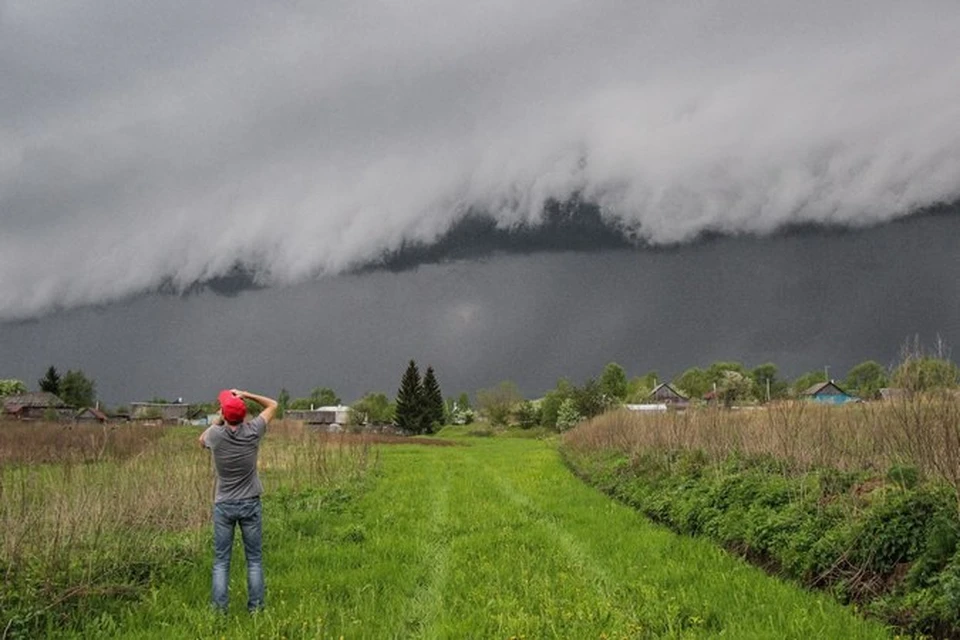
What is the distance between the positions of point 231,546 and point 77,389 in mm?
132150

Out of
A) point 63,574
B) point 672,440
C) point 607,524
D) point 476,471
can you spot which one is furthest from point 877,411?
point 476,471

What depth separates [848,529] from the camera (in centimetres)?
948

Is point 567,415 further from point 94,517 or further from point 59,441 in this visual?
point 94,517

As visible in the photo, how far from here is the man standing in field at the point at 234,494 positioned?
8.59 m

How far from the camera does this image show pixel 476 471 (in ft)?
103

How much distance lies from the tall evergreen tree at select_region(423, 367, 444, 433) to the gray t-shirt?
100m

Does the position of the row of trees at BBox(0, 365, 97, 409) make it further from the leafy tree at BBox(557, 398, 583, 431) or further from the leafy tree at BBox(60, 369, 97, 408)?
the leafy tree at BBox(557, 398, 583, 431)

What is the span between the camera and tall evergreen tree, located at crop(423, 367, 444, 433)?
356 ft

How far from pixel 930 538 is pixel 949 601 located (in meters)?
1.38

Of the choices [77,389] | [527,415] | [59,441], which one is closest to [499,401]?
[527,415]

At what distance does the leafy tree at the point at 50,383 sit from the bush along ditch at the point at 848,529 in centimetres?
12806

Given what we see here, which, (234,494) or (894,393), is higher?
(894,393)

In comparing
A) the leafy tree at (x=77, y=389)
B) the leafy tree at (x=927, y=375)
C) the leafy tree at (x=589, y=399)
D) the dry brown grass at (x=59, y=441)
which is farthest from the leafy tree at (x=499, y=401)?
the leafy tree at (x=927, y=375)

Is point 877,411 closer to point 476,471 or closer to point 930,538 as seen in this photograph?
point 930,538
